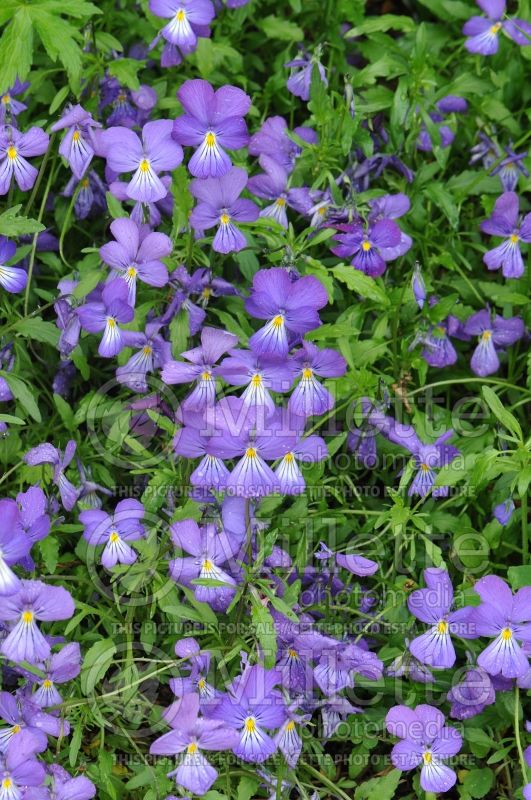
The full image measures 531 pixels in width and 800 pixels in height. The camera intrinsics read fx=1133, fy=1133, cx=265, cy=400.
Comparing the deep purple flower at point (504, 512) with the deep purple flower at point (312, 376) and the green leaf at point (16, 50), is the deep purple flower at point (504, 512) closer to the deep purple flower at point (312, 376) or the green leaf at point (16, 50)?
the deep purple flower at point (312, 376)

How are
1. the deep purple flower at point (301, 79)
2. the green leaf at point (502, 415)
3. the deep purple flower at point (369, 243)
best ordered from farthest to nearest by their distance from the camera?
the deep purple flower at point (301, 79) < the deep purple flower at point (369, 243) < the green leaf at point (502, 415)

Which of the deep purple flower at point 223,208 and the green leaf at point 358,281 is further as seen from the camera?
the green leaf at point 358,281

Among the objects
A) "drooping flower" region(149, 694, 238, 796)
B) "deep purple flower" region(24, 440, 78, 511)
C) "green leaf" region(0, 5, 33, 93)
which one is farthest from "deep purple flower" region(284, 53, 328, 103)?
"drooping flower" region(149, 694, 238, 796)

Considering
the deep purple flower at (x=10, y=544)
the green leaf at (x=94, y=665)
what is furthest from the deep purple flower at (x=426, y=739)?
the deep purple flower at (x=10, y=544)

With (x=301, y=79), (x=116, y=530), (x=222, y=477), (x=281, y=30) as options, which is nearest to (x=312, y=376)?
(x=222, y=477)

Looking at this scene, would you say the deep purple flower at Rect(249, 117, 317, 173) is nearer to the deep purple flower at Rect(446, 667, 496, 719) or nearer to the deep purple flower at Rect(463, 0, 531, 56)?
the deep purple flower at Rect(463, 0, 531, 56)

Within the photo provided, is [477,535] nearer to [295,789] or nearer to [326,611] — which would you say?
[326,611]
